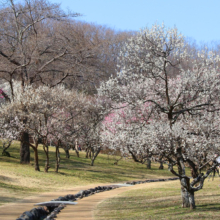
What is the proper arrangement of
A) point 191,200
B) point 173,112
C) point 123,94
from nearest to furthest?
point 191,200, point 173,112, point 123,94

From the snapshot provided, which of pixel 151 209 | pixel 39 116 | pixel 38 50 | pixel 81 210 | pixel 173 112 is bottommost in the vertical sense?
pixel 81 210

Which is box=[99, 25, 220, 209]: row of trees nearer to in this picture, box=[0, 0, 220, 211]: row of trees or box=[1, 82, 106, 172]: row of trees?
box=[0, 0, 220, 211]: row of trees

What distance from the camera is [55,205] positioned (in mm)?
12406

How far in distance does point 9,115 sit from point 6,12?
7918mm

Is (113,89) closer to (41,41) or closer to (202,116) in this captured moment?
(202,116)

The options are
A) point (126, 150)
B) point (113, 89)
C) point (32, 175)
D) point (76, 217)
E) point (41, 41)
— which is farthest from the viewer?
point (41, 41)

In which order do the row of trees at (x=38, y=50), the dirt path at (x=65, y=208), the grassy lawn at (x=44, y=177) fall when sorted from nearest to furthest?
the dirt path at (x=65, y=208) → the grassy lawn at (x=44, y=177) → the row of trees at (x=38, y=50)

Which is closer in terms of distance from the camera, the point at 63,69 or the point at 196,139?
the point at 196,139

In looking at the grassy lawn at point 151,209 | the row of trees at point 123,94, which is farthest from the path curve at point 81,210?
the row of trees at point 123,94

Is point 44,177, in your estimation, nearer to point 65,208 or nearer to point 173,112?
point 65,208

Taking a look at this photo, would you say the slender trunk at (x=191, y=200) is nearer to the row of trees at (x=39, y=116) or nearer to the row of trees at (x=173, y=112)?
the row of trees at (x=173, y=112)

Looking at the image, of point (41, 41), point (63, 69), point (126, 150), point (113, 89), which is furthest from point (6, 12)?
point (126, 150)

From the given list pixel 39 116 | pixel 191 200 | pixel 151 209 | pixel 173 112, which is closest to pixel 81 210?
pixel 151 209

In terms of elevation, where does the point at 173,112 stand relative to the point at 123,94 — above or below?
below
